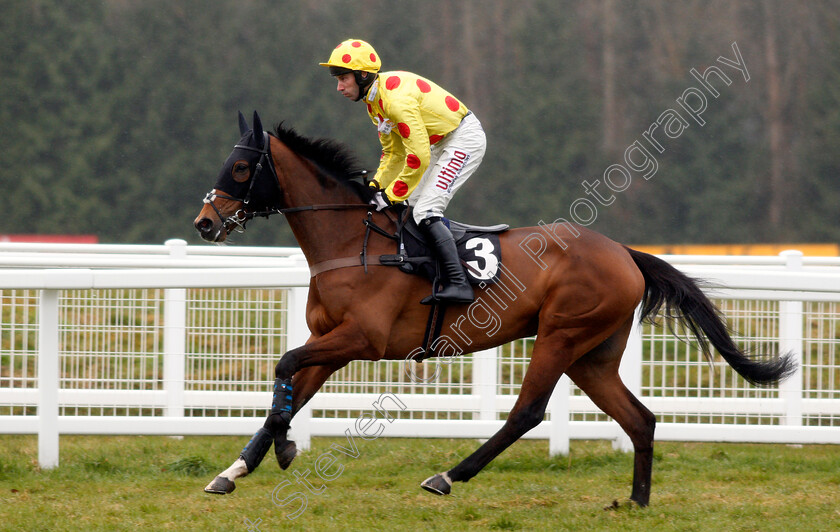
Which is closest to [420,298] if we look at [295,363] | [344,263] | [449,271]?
[449,271]

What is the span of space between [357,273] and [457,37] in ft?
82.5

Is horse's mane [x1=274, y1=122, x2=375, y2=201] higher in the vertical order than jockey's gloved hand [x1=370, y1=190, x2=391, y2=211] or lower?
higher

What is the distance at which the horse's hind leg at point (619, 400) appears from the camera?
15.8ft

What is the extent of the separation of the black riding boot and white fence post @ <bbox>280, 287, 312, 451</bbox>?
1.16 meters

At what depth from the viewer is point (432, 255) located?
15.5ft

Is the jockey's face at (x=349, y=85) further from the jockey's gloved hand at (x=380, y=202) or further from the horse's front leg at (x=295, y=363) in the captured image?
the horse's front leg at (x=295, y=363)

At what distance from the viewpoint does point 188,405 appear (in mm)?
5797

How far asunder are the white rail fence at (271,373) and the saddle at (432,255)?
88 centimetres

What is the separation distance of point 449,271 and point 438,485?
3.18ft

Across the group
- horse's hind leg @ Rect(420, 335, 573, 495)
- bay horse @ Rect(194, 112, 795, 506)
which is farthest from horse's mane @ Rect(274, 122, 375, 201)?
horse's hind leg @ Rect(420, 335, 573, 495)

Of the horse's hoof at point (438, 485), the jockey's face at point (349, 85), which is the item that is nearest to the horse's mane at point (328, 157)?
the jockey's face at point (349, 85)

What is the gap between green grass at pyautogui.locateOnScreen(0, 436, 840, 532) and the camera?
4.46m

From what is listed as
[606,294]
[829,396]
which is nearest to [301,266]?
[606,294]

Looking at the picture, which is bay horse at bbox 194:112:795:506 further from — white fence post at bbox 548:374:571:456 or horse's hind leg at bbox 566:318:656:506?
white fence post at bbox 548:374:571:456
